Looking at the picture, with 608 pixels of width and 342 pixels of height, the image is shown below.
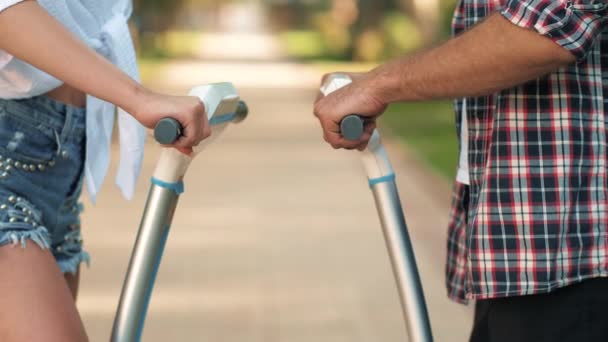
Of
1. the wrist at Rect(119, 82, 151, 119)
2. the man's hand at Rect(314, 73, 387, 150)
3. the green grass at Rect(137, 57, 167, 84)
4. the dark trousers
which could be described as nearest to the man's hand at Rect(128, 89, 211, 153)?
the wrist at Rect(119, 82, 151, 119)

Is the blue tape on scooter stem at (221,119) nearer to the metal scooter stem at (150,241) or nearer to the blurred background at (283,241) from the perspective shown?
the metal scooter stem at (150,241)

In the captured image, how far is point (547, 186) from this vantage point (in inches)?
94.6

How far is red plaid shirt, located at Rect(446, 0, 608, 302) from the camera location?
2400mm

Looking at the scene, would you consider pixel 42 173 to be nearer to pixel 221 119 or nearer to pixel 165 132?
pixel 221 119

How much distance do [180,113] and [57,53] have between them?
283 millimetres

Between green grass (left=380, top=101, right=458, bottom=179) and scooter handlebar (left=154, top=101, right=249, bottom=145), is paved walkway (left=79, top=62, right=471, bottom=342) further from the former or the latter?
scooter handlebar (left=154, top=101, right=249, bottom=145)

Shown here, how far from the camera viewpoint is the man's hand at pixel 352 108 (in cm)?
246

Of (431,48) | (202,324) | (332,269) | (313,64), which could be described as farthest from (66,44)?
(313,64)

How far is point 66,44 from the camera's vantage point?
2359 mm

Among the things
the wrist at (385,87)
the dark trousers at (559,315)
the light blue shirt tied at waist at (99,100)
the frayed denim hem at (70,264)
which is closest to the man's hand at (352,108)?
the wrist at (385,87)

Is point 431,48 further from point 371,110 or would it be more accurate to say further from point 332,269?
point 332,269

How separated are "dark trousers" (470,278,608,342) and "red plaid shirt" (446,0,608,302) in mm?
44

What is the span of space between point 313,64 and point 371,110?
32489 mm

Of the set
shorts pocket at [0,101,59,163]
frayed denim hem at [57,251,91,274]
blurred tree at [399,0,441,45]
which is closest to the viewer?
shorts pocket at [0,101,59,163]
